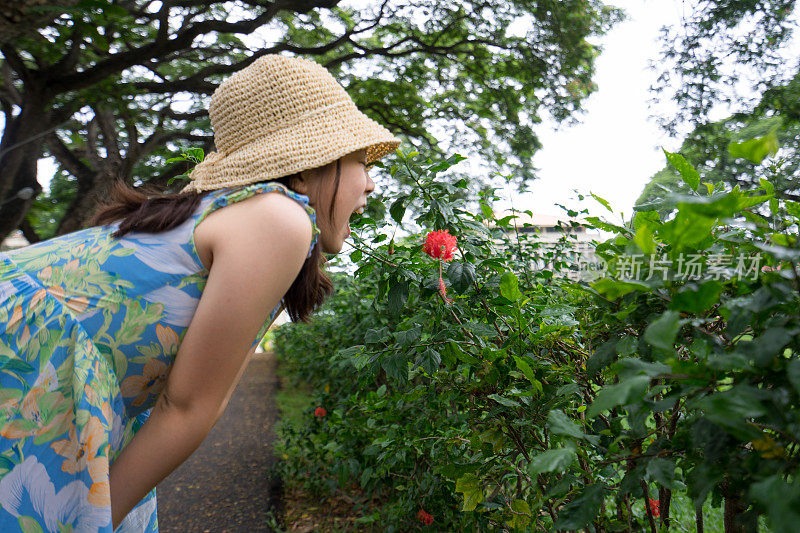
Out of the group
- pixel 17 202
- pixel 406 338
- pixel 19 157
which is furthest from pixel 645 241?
pixel 17 202

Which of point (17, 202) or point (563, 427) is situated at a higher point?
point (563, 427)

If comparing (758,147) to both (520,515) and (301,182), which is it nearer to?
(301,182)

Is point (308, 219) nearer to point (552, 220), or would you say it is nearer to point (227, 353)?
point (227, 353)

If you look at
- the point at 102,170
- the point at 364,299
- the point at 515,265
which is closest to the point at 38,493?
the point at 515,265

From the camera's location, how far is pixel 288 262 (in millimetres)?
1045

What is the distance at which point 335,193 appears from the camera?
124 centimetres

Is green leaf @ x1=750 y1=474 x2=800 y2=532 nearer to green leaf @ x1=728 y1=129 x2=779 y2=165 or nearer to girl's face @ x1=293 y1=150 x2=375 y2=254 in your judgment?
green leaf @ x1=728 y1=129 x2=779 y2=165

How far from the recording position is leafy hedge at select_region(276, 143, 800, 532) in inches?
24.4

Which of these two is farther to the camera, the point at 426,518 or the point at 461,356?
the point at 426,518

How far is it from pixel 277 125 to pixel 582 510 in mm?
1004

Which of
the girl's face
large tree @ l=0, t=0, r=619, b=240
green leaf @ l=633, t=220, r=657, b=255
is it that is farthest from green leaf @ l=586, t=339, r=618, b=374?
large tree @ l=0, t=0, r=619, b=240

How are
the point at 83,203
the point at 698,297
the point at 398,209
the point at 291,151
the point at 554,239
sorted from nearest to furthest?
the point at 698,297 → the point at 291,151 → the point at 398,209 → the point at 554,239 → the point at 83,203

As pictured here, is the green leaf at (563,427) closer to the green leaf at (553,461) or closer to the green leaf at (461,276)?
the green leaf at (553,461)

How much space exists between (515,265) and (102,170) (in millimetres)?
7344
